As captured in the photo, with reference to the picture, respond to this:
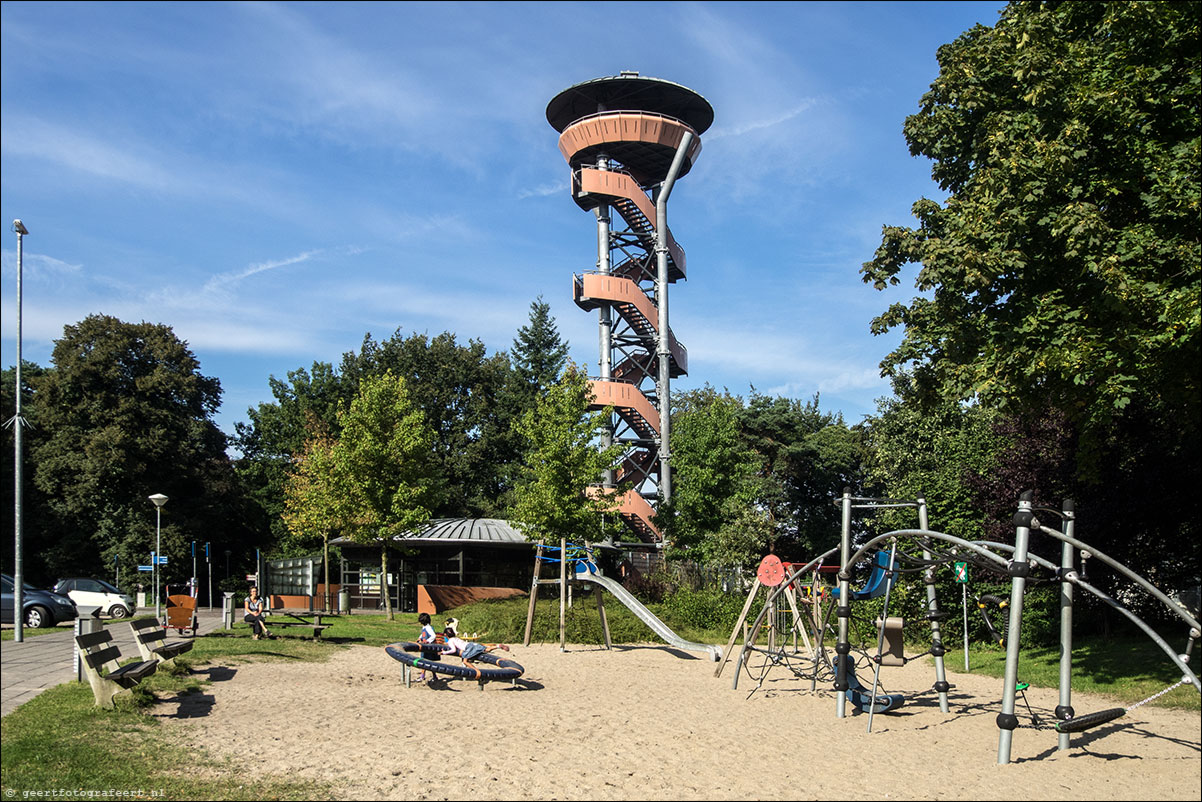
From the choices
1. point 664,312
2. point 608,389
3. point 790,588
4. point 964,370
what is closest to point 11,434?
point 608,389

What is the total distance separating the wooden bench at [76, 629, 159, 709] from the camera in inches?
373

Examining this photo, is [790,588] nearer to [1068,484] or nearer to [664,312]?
[1068,484]

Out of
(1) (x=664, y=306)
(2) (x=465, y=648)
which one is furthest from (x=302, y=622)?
(1) (x=664, y=306)

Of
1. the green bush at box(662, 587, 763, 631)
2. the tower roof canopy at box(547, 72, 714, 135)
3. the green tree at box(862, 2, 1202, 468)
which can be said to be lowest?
the green bush at box(662, 587, 763, 631)

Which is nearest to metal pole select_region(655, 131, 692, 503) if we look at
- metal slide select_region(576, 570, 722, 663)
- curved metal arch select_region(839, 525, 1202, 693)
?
metal slide select_region(576, 570, 722, 663)

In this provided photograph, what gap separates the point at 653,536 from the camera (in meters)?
37.4

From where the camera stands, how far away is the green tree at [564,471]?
2678 centimetres

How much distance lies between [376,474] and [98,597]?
344 inches

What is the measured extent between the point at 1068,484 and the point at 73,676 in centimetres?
1762

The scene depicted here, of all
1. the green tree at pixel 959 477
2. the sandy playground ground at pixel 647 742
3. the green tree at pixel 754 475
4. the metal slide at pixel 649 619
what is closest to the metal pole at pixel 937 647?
the sandy playground ground at pixel 647 742

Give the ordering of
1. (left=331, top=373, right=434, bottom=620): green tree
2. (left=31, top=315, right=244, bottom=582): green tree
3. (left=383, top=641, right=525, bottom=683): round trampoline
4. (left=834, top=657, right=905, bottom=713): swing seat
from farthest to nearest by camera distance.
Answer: (left=31, top=315, right=244, bottom=582): green tree
(left=331, top=373, right=434, bottom=620): green tree
(left=383, top=641, right=525, bottom=683): round trampoline
(left=834, top=657, right=905, bottom=713): swing seat

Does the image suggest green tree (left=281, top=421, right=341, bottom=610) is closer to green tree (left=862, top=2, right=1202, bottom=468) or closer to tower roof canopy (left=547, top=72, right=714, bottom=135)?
tower roof canopy (left=547, top=72, right=714, bottom=135)

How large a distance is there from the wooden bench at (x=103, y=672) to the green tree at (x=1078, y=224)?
11601 millimetres

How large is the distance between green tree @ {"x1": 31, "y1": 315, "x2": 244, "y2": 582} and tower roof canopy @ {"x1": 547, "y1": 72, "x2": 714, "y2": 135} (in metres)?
20.9
